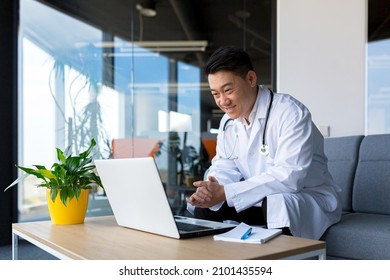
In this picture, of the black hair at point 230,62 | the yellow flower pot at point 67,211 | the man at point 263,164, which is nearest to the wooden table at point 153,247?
the yellow flower pot at point 67,211

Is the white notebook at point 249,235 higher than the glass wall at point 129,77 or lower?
lower

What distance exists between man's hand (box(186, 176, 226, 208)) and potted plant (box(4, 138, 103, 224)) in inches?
15.8

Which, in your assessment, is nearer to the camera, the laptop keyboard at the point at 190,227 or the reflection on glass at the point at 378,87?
the laptop keyboard at the point at 190,227

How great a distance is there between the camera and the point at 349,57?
2.97 m

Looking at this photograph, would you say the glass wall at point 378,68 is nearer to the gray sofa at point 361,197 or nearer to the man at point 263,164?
the gray sofa at point 361,197

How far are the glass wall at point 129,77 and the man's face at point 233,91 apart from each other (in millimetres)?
1932

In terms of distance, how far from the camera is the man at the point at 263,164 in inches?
64.8

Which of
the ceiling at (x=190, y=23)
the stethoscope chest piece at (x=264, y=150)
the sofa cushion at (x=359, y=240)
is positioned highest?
the ceiling at (x=190, y=23)

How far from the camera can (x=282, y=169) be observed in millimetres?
1690

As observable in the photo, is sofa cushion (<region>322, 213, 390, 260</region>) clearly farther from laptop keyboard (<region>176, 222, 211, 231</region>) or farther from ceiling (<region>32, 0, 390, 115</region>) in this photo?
ceiling (<region>32, 0, 390, 115</region>)

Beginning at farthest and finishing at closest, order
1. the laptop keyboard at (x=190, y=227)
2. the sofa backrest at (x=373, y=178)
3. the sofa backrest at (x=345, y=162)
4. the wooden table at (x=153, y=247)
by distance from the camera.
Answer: the sofa backrest at (x=345, y=162) < the sofa backrest at (x=373, y=178) < the laptop keyboard at (x=190, y=227) < the wooden table at (x=153, y=247)

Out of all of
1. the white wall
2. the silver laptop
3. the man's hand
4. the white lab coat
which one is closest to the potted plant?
the silver laptop

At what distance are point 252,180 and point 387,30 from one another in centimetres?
177
